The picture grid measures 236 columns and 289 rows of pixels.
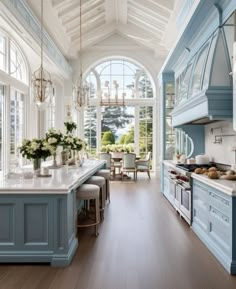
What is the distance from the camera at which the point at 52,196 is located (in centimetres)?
304

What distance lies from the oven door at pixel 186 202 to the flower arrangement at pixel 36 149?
2.07 m

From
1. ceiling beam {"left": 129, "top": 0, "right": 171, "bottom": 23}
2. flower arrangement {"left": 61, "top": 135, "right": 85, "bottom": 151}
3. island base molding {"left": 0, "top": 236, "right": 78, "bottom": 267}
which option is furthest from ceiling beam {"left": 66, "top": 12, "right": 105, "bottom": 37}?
island base molding {"left": 0, "top": 236, "right": 78, "bottom": 267}

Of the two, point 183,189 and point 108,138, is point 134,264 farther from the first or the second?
point 108,138

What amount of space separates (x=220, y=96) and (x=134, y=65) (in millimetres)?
8176

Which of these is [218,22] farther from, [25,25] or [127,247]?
[25,25]

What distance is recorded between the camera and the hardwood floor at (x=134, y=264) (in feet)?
8.71

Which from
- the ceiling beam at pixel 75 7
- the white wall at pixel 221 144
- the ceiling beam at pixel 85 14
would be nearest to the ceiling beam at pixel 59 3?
the ceiling beam at pixel 75 7

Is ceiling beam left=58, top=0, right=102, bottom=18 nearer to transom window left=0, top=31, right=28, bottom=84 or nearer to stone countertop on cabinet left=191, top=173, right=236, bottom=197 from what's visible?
transom window left=0, top=31, right=28, bottom=84

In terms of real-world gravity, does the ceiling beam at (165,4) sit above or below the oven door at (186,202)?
above

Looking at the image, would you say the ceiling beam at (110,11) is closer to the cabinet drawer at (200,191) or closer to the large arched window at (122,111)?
the large arched window at (122,111)

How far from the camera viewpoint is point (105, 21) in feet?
32.5

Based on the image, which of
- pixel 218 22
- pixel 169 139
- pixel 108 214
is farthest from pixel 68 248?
pixel 169 139

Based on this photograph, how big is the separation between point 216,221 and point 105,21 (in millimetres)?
8386

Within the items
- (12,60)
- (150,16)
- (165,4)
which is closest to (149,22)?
(150,16)
